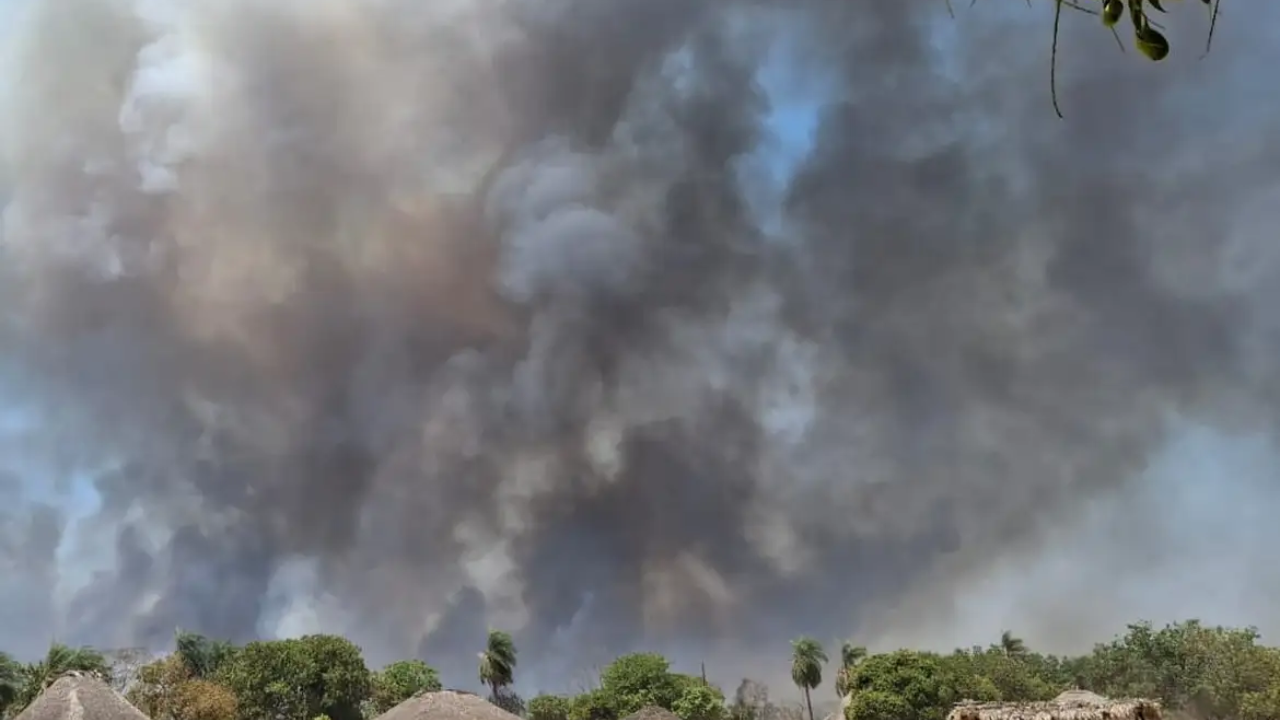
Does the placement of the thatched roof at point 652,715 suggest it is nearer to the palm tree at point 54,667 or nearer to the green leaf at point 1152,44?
the palm tree at point 54,667

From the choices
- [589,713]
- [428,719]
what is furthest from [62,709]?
[589,713]

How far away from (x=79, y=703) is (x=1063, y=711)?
83.8ft

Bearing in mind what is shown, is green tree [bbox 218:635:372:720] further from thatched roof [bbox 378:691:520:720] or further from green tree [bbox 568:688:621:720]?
thatched roof [bbox 378:691:520:720]

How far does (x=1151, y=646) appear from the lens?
6072cm

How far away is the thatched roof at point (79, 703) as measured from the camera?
2539 centimetres

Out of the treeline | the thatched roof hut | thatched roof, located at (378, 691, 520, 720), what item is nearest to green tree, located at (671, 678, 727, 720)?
the treeline

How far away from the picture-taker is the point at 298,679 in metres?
56.3

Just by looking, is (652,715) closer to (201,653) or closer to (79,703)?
(79,703)

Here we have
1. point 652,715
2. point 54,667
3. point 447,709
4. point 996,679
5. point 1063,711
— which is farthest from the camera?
point 996,679

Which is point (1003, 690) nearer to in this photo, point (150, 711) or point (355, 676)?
point (355, 676)

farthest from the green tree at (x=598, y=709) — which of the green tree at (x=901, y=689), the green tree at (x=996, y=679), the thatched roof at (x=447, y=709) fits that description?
the thatched roof at (x=447, y=709)

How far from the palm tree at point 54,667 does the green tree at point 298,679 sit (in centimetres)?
715

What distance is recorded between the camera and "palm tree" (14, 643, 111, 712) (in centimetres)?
4809

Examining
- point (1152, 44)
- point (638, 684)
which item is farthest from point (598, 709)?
point (1152, 44)
